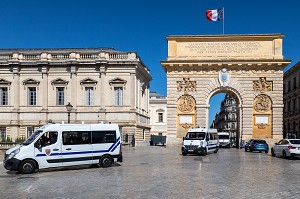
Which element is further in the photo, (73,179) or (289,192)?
(73,179)

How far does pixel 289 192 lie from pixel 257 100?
29.6 meters

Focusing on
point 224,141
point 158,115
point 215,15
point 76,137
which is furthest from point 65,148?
point 158,115

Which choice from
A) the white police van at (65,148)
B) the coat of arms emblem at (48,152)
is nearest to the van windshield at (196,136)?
the white police van at (65,148)

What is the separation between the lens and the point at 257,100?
126 ft

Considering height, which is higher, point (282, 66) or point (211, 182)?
point (282, 66)

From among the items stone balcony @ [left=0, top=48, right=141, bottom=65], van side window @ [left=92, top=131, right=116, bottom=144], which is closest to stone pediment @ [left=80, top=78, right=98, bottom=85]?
stone balcony @ [left=0, top=48, right=141, bottom=65]

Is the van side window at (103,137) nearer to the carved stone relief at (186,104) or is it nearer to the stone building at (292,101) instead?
the carved stone relief at (186,104)

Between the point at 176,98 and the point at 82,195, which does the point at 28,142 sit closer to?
the point at 82,195

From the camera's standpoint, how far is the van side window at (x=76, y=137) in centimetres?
1594

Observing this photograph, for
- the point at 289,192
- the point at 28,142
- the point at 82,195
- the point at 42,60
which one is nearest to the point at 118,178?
the point at 82,195

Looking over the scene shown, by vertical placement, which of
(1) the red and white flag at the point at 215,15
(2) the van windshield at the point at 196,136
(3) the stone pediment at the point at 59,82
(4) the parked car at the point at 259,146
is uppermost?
(1) the red and white flag at the point at 215,15

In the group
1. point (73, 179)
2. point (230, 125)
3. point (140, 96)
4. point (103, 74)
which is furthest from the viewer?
point (230, 125)

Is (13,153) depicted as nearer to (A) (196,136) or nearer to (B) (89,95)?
(A) (196,136)

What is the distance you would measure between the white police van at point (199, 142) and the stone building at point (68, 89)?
55.3 ft
